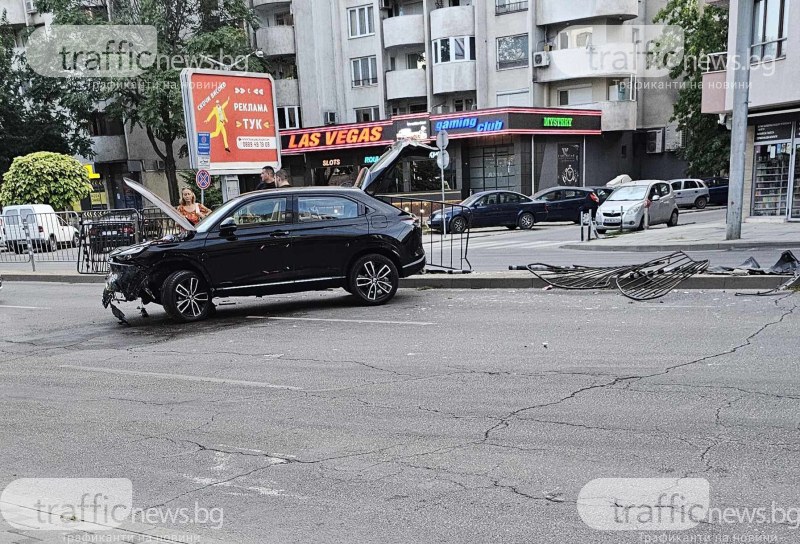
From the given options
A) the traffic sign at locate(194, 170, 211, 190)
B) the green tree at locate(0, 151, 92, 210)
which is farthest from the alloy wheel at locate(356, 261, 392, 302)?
the green tree at locate(0, 151, 92, 210)

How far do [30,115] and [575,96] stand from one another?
36003 mm

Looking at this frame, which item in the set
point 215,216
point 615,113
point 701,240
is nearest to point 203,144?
point 215,216

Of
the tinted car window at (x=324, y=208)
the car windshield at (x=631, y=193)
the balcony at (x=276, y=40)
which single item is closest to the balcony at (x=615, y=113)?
the car windshield at (x=631, y=193)

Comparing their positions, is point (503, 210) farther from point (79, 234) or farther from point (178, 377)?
point (178, 377)

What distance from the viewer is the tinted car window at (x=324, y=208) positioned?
10.4 m

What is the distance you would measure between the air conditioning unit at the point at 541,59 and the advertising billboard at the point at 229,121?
2357 cm

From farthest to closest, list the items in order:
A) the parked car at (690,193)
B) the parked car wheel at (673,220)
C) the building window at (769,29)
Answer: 1. the parked car at (690,193)
2. the parked car wheel at (673,220)
3. the building window at (769,29)

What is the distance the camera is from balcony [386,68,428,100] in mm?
41812

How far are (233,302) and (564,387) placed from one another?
7441 millimetres

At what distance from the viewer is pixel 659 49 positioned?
3912 centimetres

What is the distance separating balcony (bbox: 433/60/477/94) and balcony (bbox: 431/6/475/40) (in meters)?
1.80

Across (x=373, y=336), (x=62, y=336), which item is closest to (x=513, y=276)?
(x=373, y=336)

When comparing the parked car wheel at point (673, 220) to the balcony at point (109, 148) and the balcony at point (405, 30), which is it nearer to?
the balcony at point (405, 30)

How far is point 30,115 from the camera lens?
4588 centimetres
